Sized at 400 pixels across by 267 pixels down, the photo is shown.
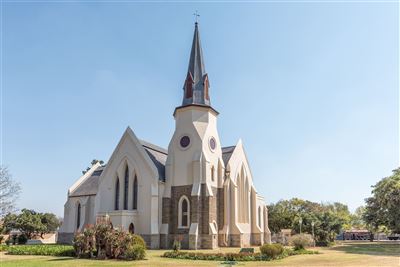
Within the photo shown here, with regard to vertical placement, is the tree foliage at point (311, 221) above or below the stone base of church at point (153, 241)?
above

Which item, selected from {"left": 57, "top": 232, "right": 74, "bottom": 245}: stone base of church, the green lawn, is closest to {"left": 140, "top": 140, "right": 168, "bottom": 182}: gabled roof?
{"left": 57, "top": 232, "right": 74, "bottom": 245}: stone base of church

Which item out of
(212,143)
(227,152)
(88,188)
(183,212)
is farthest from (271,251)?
(88,188)

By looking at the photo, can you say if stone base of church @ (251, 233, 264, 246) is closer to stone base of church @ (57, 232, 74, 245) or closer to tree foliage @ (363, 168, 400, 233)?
tree foliage @ (363, 168, 400, 233)

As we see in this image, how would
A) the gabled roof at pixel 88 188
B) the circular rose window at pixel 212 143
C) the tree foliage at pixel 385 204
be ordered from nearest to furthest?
the tree foliage at pixel 385 204
the circular rose window at pixel 212 143
the gabled roof at pixel 88 188

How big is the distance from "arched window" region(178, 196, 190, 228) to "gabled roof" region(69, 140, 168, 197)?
3143 millimetres

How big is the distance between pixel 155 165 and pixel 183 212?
5691 millimetres

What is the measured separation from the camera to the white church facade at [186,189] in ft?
119

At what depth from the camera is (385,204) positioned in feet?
131

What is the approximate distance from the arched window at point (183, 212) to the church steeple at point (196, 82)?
10.5 metres

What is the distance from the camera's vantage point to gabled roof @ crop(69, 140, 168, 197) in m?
39.8

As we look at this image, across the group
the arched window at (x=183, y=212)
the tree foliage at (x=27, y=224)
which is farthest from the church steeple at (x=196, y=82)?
the tree foliage at (x=27, y=224)

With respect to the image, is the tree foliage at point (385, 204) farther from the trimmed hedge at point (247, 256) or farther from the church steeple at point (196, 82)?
the church steeple at point (196, 82)

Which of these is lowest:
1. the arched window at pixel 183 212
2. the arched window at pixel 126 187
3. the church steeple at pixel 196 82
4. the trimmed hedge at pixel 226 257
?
the trimmed hedge at pixel 226 257

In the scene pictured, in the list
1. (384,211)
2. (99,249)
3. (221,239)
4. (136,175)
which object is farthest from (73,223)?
(384,211)
